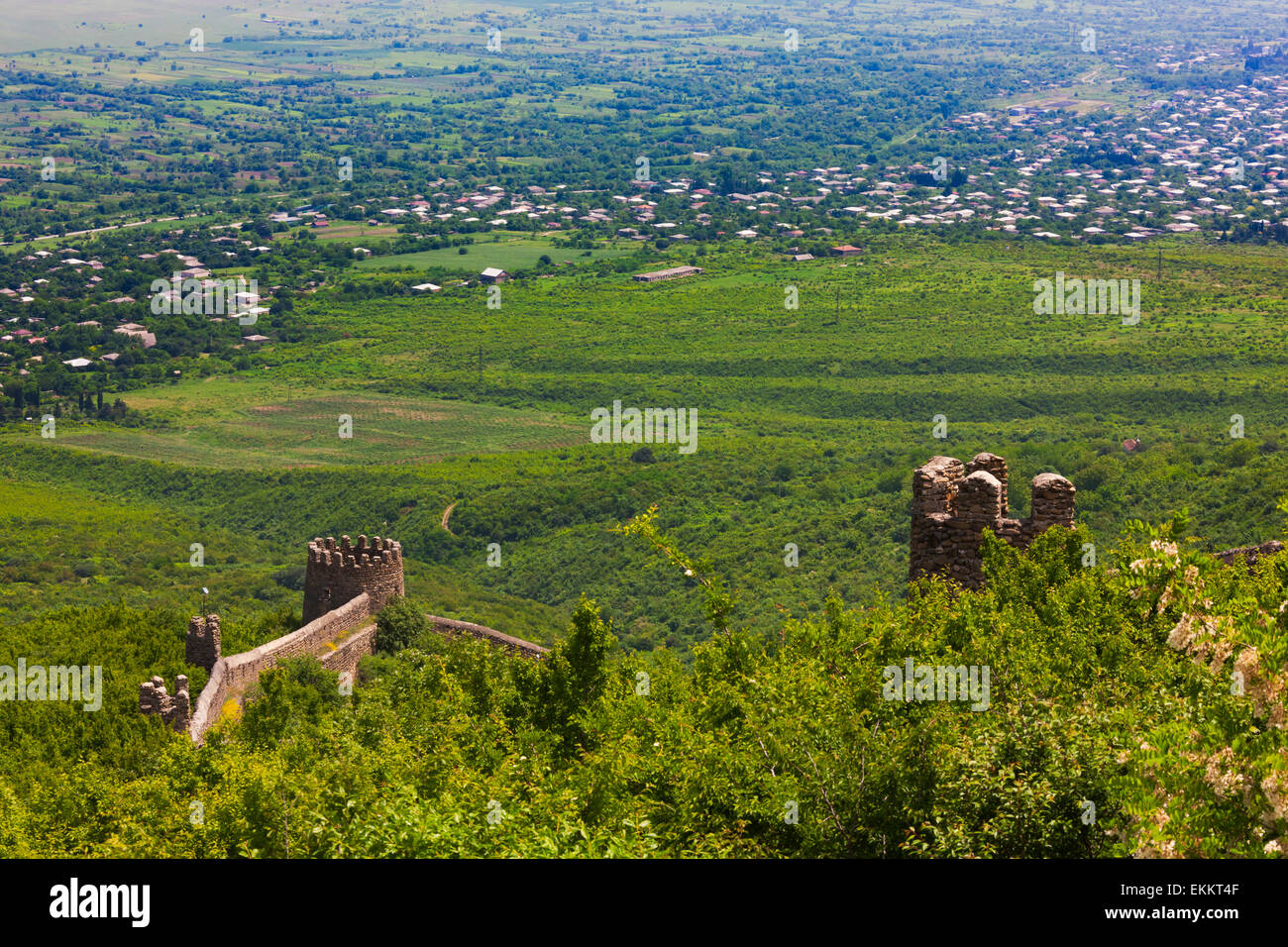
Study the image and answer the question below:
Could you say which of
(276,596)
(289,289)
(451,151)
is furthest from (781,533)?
(451,151)

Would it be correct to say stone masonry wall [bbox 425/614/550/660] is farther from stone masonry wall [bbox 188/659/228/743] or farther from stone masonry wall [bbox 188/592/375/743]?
stone masonry wall [bbox 188/659/228/743]

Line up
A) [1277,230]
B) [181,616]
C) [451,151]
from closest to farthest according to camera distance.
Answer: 1. [181,616]
2. [1277,230]
3. [451,151]

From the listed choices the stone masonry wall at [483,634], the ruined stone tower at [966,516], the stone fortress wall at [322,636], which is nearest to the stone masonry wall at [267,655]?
the stone fortress wall at [322,636]

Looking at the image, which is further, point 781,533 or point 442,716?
point 781,533

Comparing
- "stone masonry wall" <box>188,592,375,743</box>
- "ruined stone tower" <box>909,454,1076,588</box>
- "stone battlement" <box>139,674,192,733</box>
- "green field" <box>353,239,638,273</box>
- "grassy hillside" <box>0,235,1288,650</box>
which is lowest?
"grassy hillside" <box>0,235,1288,650</box>

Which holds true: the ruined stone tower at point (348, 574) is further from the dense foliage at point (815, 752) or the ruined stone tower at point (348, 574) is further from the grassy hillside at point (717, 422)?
the grassy hillside at point (717, 422)

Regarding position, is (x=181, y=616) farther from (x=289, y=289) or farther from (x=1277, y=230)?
(x=1277, y=230)

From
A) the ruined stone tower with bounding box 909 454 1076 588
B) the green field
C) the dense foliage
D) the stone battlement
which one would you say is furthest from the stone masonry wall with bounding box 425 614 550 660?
the green field
